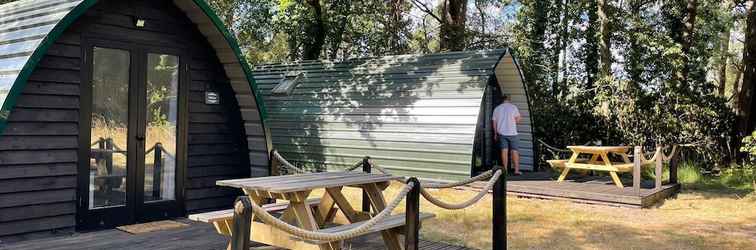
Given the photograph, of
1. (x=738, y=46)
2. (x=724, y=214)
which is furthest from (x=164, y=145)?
(x=738, y=46)

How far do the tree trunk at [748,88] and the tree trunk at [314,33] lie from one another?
1072 centimetres

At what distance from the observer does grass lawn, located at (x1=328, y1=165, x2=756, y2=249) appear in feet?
22.3

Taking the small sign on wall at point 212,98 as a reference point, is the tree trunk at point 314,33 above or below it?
above

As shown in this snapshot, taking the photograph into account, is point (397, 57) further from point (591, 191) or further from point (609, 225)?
point (609, 225)

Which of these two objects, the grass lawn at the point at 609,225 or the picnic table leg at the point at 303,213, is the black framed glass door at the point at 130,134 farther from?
the grass lawn at the point at 609,225

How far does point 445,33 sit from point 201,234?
1375cm

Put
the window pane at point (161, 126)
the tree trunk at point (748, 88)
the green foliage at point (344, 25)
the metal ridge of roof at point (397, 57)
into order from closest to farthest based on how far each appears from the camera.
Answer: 1. the window pane at point (161, 126)
2. the metal ridge of roof at point (397, 57)
3. the tree trunk at point (748, 88)
4. the green foliage at point (344, 25)

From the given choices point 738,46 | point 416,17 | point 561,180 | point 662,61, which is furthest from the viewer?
point 738,46

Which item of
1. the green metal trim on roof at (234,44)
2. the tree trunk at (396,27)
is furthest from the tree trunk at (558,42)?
the green metal trim on roof at (234,44)

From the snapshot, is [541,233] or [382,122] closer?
[541,233]

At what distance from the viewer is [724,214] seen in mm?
8703

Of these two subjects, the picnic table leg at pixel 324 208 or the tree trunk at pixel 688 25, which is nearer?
the picnic table leg at pixel 324 208

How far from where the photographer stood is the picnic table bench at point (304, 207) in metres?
4.67

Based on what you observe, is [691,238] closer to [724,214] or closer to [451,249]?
[724,214]
